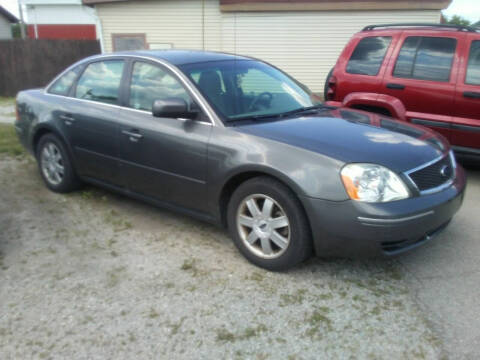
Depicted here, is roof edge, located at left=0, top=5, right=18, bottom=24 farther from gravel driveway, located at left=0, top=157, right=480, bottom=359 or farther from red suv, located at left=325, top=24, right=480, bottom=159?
gravel driveway, located at left=0, top=157, right=480, bottom=359

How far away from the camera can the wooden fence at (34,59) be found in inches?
643

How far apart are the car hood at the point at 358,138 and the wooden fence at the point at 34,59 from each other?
14553mm

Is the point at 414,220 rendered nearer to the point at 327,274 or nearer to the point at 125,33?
the point at 327,274

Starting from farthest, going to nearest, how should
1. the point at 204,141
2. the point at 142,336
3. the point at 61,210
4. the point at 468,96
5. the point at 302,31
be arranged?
the point at 302,31 → the point at 468,96 → the point at 61,210 → the point at 204,141 → the point at 142,336

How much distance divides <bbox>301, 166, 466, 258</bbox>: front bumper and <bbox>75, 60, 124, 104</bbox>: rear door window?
237 centimetres

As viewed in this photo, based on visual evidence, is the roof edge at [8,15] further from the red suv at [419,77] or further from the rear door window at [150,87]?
the rear door window at [150,87]

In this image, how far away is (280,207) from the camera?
3.36 m

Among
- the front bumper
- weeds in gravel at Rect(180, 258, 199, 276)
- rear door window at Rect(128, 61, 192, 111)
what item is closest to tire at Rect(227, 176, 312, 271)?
the front bumper

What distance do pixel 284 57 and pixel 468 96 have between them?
443 inches

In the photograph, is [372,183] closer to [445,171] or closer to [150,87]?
[445,171]

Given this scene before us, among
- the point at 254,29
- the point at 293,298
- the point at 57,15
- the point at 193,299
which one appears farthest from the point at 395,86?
the point at 57,15

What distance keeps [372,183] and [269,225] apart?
81 cm

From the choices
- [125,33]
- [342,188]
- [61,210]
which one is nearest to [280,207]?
[342,188]

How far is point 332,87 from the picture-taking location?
646 centimetres
